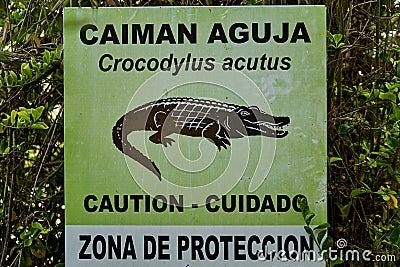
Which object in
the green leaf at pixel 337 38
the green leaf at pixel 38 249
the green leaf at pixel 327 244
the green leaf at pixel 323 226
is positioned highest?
the green leaf at pixel 337 38

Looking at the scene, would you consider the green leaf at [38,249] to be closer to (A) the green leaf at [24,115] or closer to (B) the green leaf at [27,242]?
(B) the green leaf at [27,242]

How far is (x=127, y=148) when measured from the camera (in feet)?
4.37

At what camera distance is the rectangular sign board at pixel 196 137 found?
132 cm

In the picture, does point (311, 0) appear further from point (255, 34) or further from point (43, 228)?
point (43, 228)

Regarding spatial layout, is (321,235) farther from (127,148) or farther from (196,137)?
(127,148)

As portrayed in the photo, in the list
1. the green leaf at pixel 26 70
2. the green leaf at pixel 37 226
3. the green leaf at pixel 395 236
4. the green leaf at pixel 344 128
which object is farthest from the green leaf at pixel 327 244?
the green leaf at pixel 26 70

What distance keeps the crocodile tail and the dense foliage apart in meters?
0.20

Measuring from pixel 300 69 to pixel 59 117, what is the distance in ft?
1.86

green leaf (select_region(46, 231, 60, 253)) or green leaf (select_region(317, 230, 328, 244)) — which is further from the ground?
green leaf (select_region(317, 230, 328, 244))

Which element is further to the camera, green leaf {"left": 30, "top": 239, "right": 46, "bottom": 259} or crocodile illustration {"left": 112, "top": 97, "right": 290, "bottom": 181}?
green leaf {"left": 30, "top": 239, "right": 46, "bottom": 259}

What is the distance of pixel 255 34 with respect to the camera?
1.33 meters

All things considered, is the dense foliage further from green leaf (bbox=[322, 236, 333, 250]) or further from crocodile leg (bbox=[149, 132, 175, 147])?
crocodile leg (bbox=[149, 132, 175, 147])

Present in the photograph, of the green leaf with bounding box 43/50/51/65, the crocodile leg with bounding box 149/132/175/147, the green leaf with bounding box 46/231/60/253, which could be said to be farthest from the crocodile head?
the green leaf with bounding box 46/231/60/253

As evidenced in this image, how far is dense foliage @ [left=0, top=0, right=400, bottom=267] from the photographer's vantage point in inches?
56.6
